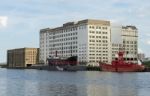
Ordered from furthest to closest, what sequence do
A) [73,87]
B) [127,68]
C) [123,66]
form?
[123,66] < [127,68] < [73,87]

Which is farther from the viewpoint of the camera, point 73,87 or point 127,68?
point 127,68

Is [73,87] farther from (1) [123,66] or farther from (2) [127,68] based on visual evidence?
(1) [123,66]

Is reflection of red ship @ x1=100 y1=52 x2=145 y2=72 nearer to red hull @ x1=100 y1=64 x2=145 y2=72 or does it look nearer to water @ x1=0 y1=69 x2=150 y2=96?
red hull @ x1=100 y1=64 x2=145 y2=72

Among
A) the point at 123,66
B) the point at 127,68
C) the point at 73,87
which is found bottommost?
the point at 73,87

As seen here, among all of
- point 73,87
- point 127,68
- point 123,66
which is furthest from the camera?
point 123,66

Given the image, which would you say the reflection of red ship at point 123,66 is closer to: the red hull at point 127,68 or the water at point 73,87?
the red hull at point 127,68

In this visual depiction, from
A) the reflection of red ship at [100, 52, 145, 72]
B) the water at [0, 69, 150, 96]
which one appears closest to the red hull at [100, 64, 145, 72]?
the reflection of red ship at [100, 52, 145, 72]

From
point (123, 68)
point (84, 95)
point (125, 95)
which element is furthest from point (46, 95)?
point (123, 68)

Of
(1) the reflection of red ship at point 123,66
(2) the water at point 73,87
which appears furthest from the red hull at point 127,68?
(2) the water at point 73,87

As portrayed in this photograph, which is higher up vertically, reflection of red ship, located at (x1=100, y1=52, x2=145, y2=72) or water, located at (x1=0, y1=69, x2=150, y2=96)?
reflection of red ship, located at (x1=100, y1=52, x2=145, y2=72)

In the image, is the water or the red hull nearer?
the water

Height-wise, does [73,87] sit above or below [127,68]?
below

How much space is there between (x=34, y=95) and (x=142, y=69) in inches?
5640

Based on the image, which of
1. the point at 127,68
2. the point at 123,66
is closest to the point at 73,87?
the point at 127,68
